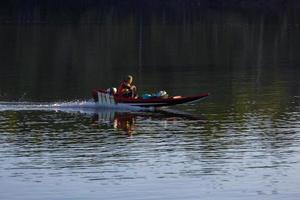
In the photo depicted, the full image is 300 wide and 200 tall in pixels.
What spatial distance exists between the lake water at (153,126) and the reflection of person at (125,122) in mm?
61

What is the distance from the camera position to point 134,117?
1988 inches

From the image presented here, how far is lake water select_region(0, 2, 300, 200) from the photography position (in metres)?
32.7

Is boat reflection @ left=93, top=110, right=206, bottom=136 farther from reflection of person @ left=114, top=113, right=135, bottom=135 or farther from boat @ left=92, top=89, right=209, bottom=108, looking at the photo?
boat @ left=92, top=89, right=209, bottom=108

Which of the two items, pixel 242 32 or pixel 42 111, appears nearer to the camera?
pixel 42 111

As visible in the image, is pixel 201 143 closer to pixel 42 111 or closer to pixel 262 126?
pixel 262 126

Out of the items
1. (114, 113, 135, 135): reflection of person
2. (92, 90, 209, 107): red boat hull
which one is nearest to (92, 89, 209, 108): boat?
(92, 90, 209, 107): red boat hull

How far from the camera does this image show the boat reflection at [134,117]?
1875 inches

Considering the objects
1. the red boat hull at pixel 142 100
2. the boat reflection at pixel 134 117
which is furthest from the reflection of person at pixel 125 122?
the red boat hull at pixel 142 100

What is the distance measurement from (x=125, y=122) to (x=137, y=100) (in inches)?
178

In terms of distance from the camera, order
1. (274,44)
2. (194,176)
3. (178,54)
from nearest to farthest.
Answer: (194,176)
(178,54)
(274,44)

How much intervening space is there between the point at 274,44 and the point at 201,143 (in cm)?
6929

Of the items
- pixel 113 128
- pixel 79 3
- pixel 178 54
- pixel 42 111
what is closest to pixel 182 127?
pixel 113 128

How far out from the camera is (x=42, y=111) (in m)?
52.6

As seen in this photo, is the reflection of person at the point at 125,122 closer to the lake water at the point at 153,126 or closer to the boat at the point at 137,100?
the lake water at the point at 153,126
